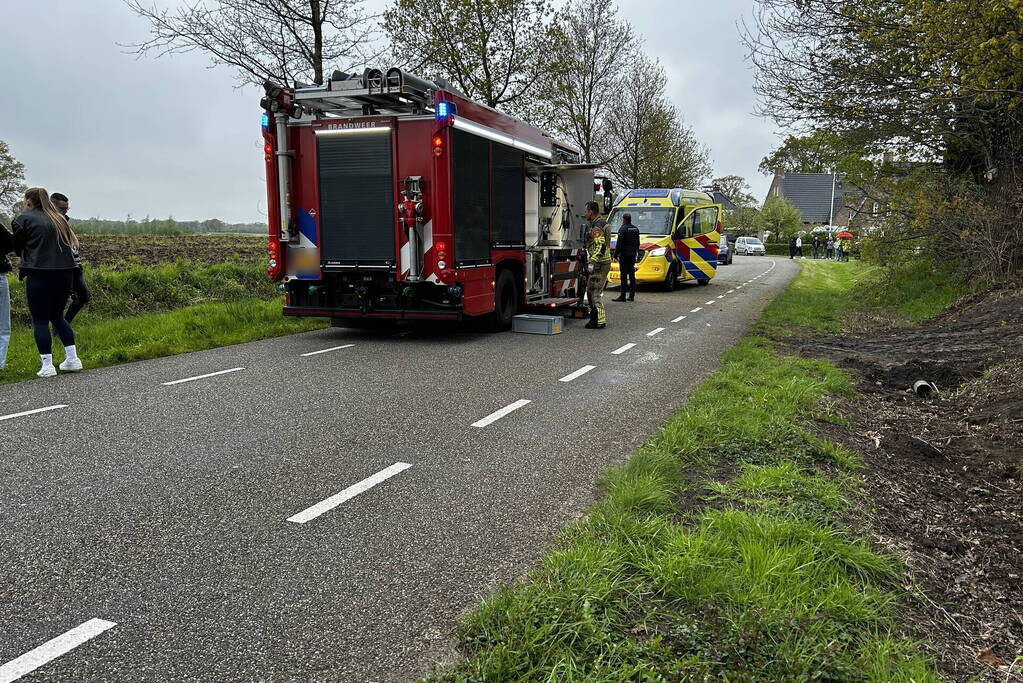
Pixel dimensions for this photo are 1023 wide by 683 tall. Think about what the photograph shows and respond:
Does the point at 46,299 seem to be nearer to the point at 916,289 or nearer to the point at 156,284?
the point at 156,284

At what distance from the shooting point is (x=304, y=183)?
10.2 m

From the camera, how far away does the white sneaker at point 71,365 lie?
7863 mm

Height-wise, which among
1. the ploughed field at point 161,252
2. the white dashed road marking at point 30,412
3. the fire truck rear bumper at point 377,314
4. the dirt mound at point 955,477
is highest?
the ploughed field at point 161,252

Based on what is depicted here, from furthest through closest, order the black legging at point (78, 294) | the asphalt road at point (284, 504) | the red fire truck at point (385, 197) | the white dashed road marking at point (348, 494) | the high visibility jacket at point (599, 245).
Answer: the high visibility jacket at point (599, 245) < the red fire truck at point (385, 197) < the black legging at point (78, 294) < the white dashed road marking at point (348, 494) < the asphalt road at point (284, 504)

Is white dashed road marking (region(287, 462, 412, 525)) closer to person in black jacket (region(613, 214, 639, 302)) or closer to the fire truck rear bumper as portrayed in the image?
the fire truck rear bumper

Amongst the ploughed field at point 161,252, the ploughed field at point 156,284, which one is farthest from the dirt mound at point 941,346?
the ploughed field at point 161,252

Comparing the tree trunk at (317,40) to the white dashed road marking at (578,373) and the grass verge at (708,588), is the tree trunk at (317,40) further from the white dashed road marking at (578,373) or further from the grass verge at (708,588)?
the grass verge at (708,588)

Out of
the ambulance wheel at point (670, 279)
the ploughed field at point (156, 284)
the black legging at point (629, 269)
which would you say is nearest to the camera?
the ploughed field at point (156, 284)

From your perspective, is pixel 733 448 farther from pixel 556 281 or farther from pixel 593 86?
pixel 593 86

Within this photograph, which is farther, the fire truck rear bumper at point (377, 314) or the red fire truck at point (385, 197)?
the fire truck rear bumper at point (377, 314)

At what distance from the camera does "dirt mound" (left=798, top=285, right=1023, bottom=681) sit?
290 centimetres

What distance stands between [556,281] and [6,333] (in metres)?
8.45

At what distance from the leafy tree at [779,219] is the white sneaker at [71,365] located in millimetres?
67578

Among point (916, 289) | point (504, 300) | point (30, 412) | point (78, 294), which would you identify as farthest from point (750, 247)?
point (30, 412)
